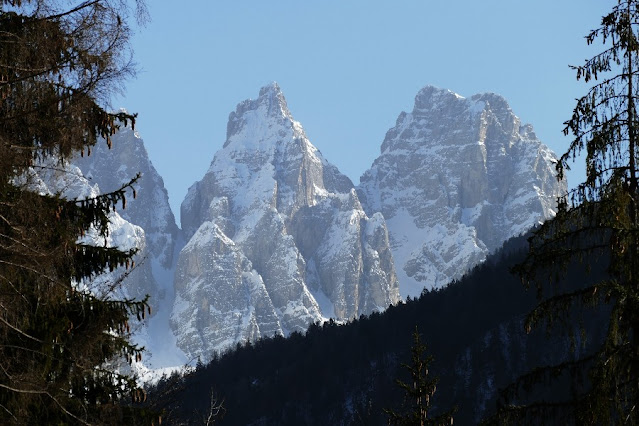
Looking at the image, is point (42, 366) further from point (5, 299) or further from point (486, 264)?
point (486, 264)

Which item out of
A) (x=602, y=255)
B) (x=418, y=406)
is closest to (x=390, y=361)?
(x=418, y=406)

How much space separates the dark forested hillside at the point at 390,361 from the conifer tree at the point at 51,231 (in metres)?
115

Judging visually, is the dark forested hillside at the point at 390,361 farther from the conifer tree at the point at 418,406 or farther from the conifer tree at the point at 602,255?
the conifer tree at the point at 602,255

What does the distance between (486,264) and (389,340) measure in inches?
1093

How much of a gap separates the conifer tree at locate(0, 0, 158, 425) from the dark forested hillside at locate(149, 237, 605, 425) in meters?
115

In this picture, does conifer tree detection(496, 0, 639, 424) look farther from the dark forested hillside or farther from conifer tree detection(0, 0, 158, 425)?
the dark forested hillside

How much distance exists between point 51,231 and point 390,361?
441 ft

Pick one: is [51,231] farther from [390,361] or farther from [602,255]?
[390,361]

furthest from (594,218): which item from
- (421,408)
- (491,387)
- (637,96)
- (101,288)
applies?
(491,387)

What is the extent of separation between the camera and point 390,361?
142875 millimetres

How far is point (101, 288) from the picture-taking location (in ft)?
48.3

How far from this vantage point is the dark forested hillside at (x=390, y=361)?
131 meters


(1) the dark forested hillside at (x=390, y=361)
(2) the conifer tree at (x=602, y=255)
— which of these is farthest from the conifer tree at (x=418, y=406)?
(1) the dark forested hillside at (x=390, y=361)

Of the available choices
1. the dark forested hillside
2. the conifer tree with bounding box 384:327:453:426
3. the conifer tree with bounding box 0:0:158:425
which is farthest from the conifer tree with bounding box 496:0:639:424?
the dark forested hillside
